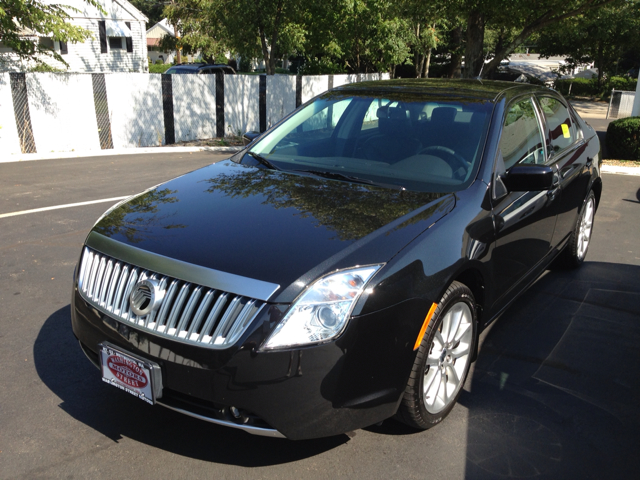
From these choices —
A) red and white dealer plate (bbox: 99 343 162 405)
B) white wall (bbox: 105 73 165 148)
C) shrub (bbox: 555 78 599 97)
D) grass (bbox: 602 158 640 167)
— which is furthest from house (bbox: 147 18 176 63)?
red and white dealer plate (bbox: 99 343 162 405)

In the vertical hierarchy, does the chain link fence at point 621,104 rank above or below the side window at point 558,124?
below

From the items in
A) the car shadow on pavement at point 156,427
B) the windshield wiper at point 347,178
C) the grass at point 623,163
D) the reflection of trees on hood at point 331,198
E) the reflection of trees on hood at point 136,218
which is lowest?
the grass at point 623,163

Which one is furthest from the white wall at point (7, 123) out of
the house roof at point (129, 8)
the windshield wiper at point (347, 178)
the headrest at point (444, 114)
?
the house roof at point (129, 8)

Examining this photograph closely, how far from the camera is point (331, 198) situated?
3.23 metres

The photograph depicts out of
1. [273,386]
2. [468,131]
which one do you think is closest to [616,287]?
[468,131]

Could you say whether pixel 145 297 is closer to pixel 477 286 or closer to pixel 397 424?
pixel 397 424

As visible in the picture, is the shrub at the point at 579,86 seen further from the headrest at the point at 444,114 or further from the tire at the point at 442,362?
the tire at the point at 442,362

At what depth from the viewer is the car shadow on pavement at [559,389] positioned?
2.88 metres

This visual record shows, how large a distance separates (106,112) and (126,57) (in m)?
24.3

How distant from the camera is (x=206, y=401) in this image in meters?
2.51

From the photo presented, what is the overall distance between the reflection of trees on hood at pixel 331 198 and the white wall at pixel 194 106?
10989 mm

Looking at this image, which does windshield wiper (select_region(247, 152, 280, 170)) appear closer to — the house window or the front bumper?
the front bumper

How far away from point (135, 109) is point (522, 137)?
1090cm

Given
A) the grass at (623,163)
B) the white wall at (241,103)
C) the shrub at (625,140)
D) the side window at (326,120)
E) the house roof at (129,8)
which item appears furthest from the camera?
the house roof at (129,8)
